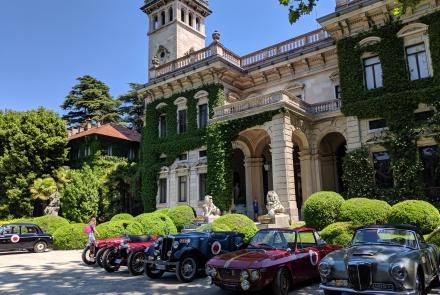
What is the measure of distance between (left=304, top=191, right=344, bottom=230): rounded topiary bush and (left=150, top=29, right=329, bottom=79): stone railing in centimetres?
1309

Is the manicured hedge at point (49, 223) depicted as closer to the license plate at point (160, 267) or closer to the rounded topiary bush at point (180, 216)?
the rounded topiary bush at point (180, 216)

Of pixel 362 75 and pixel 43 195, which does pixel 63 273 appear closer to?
pixel 362 75

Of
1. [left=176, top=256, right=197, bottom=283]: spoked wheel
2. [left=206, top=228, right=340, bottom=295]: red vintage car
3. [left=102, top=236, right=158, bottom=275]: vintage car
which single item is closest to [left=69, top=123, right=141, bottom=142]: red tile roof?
[left=102, top=236, right=158, bottom=275]: vintage car

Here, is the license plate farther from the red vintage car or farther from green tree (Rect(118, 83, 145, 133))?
green tree (Rect(118, 83, 145, 133))

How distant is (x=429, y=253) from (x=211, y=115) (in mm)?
20540

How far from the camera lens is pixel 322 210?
53.1ft

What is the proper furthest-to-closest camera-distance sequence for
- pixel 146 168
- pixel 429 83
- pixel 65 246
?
1. pixel 146 168
2. pixel 65 246
3. pixel 429 83

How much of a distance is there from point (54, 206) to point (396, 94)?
2727cm

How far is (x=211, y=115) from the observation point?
27.3 meters

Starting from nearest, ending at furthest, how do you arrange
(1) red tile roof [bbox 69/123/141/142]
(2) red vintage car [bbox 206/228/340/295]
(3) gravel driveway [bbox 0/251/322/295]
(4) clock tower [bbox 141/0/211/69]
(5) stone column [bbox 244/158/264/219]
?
(2) red vintage car [bbox 206/228/340/295] < (3) gravel driveway [bbox 0/251/322/295] < (5) stone column [bbox 244/158/264/219] < (1) red tile roof [bbox 69/123/141/142] < (4) clock tower [bbox 141/0/211/69]

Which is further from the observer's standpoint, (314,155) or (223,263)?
(314,155)

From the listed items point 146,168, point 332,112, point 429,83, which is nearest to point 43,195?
point 146,168

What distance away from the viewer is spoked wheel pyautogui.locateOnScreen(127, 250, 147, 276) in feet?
38.3

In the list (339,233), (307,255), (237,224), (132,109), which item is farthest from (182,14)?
(307,255)
